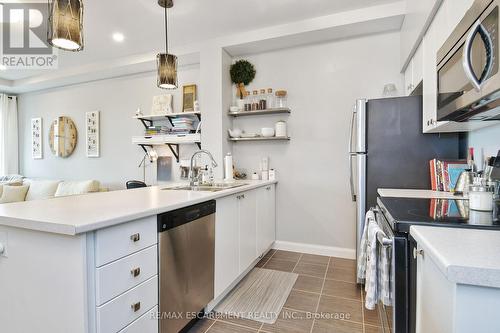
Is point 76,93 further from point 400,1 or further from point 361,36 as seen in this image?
point 400,1

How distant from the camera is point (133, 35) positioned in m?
3.23

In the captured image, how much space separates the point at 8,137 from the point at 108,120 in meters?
2.48

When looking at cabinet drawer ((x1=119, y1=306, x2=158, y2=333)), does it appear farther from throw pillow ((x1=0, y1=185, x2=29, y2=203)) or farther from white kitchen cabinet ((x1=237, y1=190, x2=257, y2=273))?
throw pillow ((x1=0, y1=185, x2=29, y2=203))

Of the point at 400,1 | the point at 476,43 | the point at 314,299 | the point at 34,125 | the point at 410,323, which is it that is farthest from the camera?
the point at 34,125

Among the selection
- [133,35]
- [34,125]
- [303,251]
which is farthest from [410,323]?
[34,125]

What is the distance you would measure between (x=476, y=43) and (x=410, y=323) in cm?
113

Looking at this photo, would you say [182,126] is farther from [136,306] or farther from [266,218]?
[136,306]

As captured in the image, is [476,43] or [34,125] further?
[34,125]

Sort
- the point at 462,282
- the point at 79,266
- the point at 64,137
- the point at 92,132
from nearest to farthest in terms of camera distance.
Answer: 1. the point at 462,282
2. the point at 79,266
3. the point at 92,132
4. the point at 64,137

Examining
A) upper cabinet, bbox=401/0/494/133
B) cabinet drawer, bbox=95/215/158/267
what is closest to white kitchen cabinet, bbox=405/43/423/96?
upper cabinet, bbox=401/0/494/133

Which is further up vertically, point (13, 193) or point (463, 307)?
point (463, 307)

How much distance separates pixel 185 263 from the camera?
1.59 metres

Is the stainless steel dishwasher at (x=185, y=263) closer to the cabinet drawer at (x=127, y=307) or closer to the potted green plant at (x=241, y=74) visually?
the cabinet drawer at (x=127, y=307)

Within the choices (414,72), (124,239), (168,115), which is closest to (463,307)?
(124,239)
